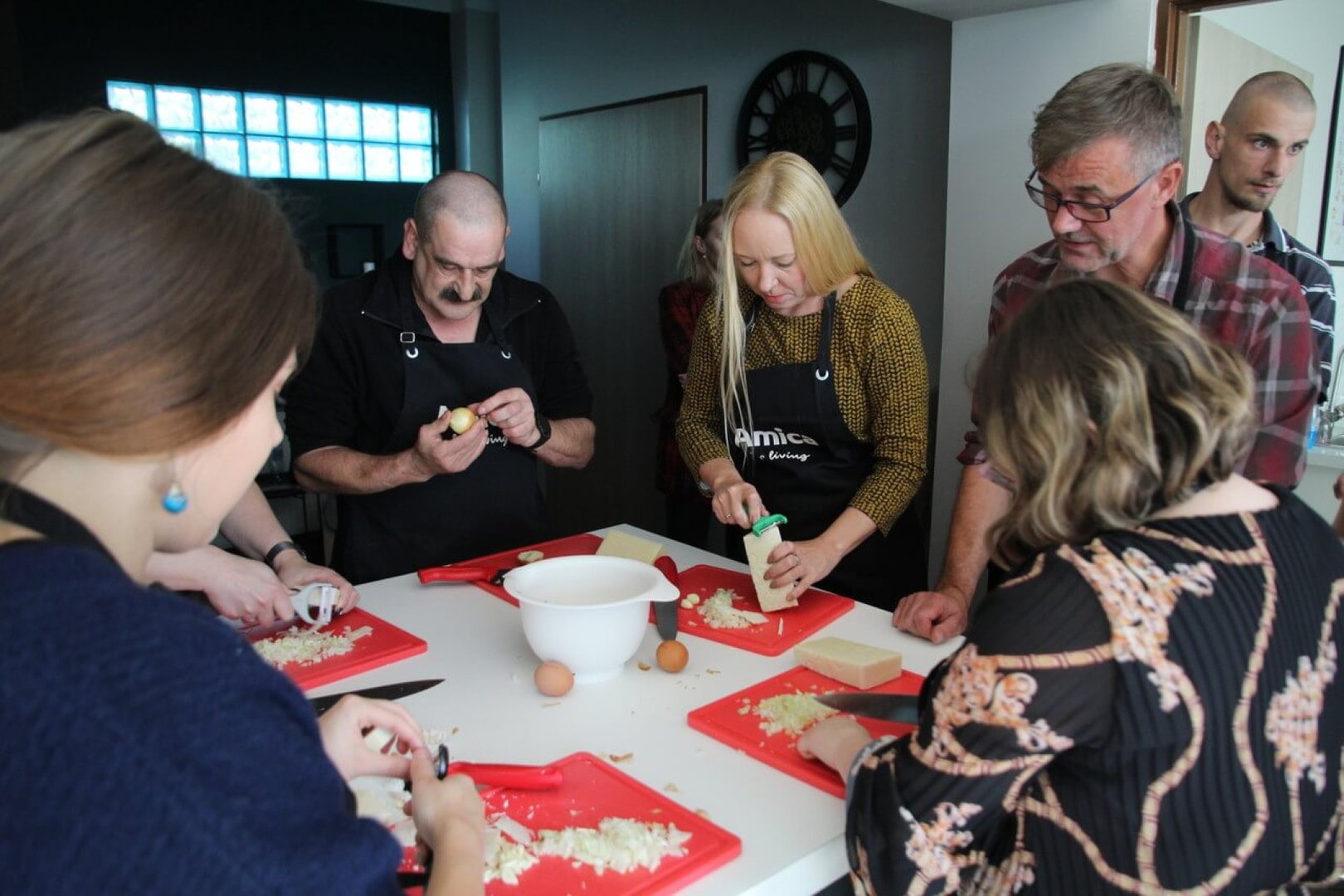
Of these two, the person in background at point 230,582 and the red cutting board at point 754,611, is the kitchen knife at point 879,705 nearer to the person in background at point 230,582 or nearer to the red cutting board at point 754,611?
the red cutting board at point 754,611

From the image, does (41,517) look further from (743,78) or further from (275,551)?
(743,78)

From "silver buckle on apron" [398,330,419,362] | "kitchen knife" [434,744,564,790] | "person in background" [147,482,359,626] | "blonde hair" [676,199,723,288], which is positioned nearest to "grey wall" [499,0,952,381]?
"blonde hair" [676,199,723,288]

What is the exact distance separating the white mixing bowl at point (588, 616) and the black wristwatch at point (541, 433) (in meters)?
0.80

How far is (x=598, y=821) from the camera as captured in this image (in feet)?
4.03

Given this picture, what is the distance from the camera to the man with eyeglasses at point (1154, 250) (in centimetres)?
195

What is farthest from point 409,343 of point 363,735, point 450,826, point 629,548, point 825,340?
point 450,826

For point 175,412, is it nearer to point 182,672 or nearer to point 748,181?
point 182,672

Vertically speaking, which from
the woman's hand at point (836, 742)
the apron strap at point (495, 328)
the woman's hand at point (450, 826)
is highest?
the apron strap at point (495, 328)

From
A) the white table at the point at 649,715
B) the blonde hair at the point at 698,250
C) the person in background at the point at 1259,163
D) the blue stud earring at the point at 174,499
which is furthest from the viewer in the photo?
the blonde hair at the point at 698,250

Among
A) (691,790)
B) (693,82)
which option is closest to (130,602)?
(691,790)

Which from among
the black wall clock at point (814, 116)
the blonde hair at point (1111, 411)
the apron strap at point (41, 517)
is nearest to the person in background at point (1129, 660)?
the blonde hair at point (1111, 411)

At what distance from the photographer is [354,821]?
0.78 m

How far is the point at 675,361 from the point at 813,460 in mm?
1778

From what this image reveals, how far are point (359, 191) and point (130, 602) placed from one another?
5.76 metres
